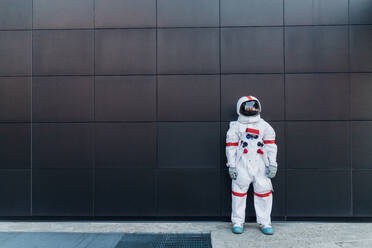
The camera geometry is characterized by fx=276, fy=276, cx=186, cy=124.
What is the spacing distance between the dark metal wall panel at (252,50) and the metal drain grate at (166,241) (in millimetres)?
3156

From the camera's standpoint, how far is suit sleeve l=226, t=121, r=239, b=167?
4.92m

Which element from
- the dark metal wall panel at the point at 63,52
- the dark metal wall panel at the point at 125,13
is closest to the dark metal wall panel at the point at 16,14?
the dark metal wall panel at the point at 63,52

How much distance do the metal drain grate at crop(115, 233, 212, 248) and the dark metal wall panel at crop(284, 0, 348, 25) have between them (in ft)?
14.4

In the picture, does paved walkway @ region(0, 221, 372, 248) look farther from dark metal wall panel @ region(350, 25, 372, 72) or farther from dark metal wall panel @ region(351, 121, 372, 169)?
dark metal wall panel @ region(350, 25, 372, 72)

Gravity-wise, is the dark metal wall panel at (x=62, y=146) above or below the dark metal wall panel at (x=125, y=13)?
below

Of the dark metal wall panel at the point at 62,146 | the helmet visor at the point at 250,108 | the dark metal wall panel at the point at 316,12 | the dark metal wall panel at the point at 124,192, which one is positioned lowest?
the dark metal wall panel at the point at 124,192

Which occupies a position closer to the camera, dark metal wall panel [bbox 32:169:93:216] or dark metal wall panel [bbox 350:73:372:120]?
dark metal wall panel [bbox 350:73:372:120]

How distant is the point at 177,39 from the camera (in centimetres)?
551

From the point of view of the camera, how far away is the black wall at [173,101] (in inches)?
212

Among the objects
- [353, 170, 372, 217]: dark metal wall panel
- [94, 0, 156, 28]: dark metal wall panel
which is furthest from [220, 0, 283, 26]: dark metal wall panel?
[353, 170, 372, 217]: dark metal wall panel

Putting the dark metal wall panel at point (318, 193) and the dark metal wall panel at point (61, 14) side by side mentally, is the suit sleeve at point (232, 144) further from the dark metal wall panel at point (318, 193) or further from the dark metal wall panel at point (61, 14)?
the dark metal wall panel at point (61, 14)

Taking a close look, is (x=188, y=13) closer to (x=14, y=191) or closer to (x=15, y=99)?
(x=15, y=99)

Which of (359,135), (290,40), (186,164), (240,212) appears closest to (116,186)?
(186,164)

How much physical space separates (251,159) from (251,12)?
9.54 ft
